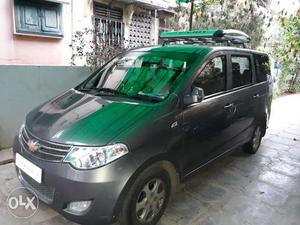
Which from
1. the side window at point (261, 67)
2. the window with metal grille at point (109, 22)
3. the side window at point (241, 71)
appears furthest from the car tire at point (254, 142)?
the window with metal grille at point (109, 22)

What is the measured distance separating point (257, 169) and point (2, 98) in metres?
3.67

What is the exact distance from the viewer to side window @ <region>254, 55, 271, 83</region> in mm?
3920

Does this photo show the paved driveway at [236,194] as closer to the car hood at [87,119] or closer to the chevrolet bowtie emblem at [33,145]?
the chevrolet bowtie emblem at [33,145]

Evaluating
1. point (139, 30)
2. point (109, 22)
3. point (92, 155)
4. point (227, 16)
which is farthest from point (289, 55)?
point (92, 155)

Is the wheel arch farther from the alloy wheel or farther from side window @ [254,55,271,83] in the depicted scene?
side window @ [254,55,271,83]

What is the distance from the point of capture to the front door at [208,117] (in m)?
2.58

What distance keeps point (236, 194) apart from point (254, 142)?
1384mm

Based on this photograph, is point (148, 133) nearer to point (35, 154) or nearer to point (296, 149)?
point (35, 154)

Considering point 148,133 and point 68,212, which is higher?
point 148,133

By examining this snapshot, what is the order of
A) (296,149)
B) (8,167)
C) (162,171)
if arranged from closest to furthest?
(162,171) < (8,167) < (296,149)

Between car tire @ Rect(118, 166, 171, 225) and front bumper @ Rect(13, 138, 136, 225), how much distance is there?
117 mm

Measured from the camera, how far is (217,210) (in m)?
2.71

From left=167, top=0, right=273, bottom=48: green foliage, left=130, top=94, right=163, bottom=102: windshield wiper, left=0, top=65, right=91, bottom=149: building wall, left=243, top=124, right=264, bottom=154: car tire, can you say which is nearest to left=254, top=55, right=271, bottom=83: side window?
left=243, top=124, right=264, bottom=154: car tire

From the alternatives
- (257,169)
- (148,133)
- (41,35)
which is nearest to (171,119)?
(148,133)
